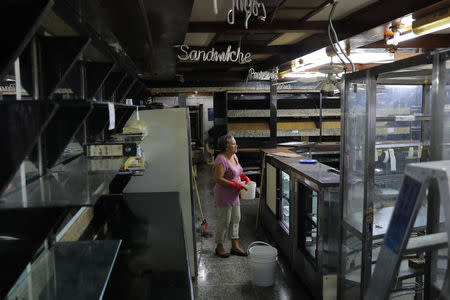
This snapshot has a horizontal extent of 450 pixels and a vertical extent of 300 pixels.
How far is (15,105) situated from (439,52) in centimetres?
212

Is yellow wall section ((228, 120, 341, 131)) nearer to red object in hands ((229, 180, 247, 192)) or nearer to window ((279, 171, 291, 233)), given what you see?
window ((279, 171, 291, 233))

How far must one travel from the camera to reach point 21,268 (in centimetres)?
136

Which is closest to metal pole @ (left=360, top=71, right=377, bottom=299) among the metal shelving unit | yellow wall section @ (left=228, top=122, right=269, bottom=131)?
the metal shelving unit

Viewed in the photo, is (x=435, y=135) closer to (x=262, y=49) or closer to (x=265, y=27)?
(x=265, y=27)

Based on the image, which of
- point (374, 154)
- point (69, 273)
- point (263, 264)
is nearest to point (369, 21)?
point (374, 154)

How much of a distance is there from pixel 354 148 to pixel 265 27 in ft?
5.13

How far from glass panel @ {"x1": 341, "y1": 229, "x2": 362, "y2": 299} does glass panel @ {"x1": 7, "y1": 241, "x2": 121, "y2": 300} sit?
6.98 ft

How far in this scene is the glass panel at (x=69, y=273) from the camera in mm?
1566

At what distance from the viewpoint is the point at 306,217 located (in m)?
4.37

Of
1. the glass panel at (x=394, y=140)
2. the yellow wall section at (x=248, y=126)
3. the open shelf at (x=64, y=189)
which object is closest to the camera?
the open shelf at (x=64, y=189)

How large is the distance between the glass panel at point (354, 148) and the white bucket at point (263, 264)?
1.14 m

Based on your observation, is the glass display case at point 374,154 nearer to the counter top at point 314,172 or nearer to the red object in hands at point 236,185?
the counter top at point 314,172

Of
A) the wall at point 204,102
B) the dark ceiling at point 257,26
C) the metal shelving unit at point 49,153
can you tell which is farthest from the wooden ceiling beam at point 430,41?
the wall at point 204,102

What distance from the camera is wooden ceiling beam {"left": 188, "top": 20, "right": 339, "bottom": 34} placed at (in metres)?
3.81
